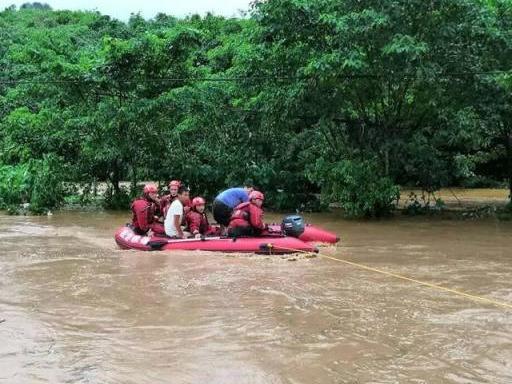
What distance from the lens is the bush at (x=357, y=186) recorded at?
1817 centimetres

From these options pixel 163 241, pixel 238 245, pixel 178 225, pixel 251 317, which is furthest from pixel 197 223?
pixel 251 317

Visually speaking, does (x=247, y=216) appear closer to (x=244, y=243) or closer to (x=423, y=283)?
(x=244, y=243)

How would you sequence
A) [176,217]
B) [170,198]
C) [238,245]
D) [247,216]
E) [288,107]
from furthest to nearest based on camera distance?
[288,107] → [170,198] → [176,217] → [247,216] → [238,245]

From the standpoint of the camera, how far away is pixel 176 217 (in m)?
12.9

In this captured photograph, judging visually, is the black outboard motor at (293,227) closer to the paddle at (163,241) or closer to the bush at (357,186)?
the paddle at (163,241)

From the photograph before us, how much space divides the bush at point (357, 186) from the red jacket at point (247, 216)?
5.94 metres

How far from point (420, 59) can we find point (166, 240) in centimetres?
760

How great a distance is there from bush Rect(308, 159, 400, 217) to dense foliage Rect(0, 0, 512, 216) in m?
0.04

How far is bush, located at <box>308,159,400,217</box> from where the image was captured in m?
18.2

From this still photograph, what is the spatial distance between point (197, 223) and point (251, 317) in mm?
A: 5350

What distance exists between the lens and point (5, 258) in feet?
41.7

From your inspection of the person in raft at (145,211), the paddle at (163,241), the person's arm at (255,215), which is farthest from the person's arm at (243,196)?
the person in raft at (145,211)

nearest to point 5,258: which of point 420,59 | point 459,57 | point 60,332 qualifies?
point 60,332

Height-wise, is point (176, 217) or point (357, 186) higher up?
point (357, 186)
